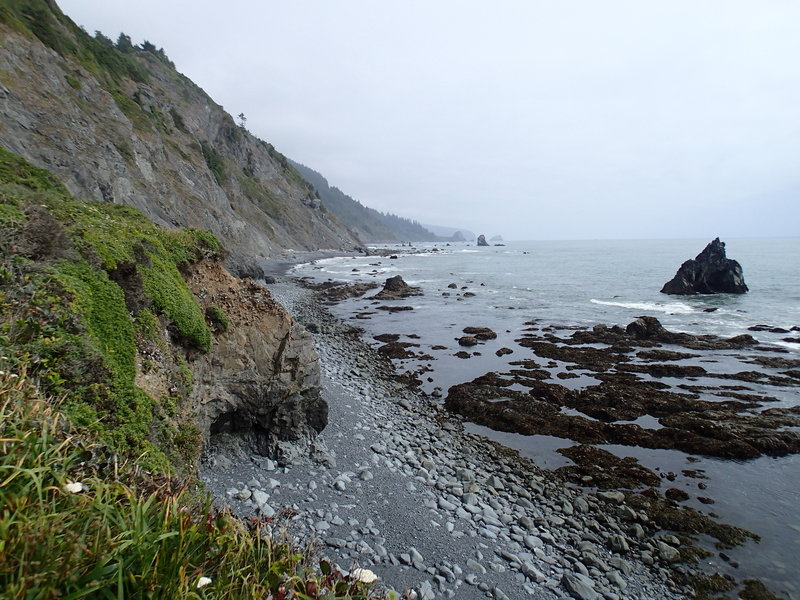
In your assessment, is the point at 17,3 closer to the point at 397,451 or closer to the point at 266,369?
the point at 266,369

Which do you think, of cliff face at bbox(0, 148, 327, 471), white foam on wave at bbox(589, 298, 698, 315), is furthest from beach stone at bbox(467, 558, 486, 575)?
white foam on wave at bbox(589, 298, 698, 315)

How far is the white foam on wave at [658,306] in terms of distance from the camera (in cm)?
3922

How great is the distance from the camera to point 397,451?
1125cm

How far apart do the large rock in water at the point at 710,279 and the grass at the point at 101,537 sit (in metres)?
60.1

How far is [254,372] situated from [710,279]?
61143mm

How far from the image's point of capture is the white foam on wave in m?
39.2

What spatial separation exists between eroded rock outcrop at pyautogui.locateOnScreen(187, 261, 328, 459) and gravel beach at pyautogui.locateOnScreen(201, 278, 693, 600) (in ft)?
1.91

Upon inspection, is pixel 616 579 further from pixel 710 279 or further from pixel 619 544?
pixel 710 279

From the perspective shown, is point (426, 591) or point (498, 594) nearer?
→ point (426, 591)

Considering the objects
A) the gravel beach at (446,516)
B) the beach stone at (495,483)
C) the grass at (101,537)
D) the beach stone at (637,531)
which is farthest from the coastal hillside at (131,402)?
the beach stone at (637,531)

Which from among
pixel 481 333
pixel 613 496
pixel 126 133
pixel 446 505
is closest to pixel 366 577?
pixel 446 505

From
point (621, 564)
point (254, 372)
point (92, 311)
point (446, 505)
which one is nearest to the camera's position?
point (92, 311)

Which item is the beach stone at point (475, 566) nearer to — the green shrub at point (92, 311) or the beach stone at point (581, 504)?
the beach stone at point (581, 504)

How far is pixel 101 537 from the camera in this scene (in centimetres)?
275
